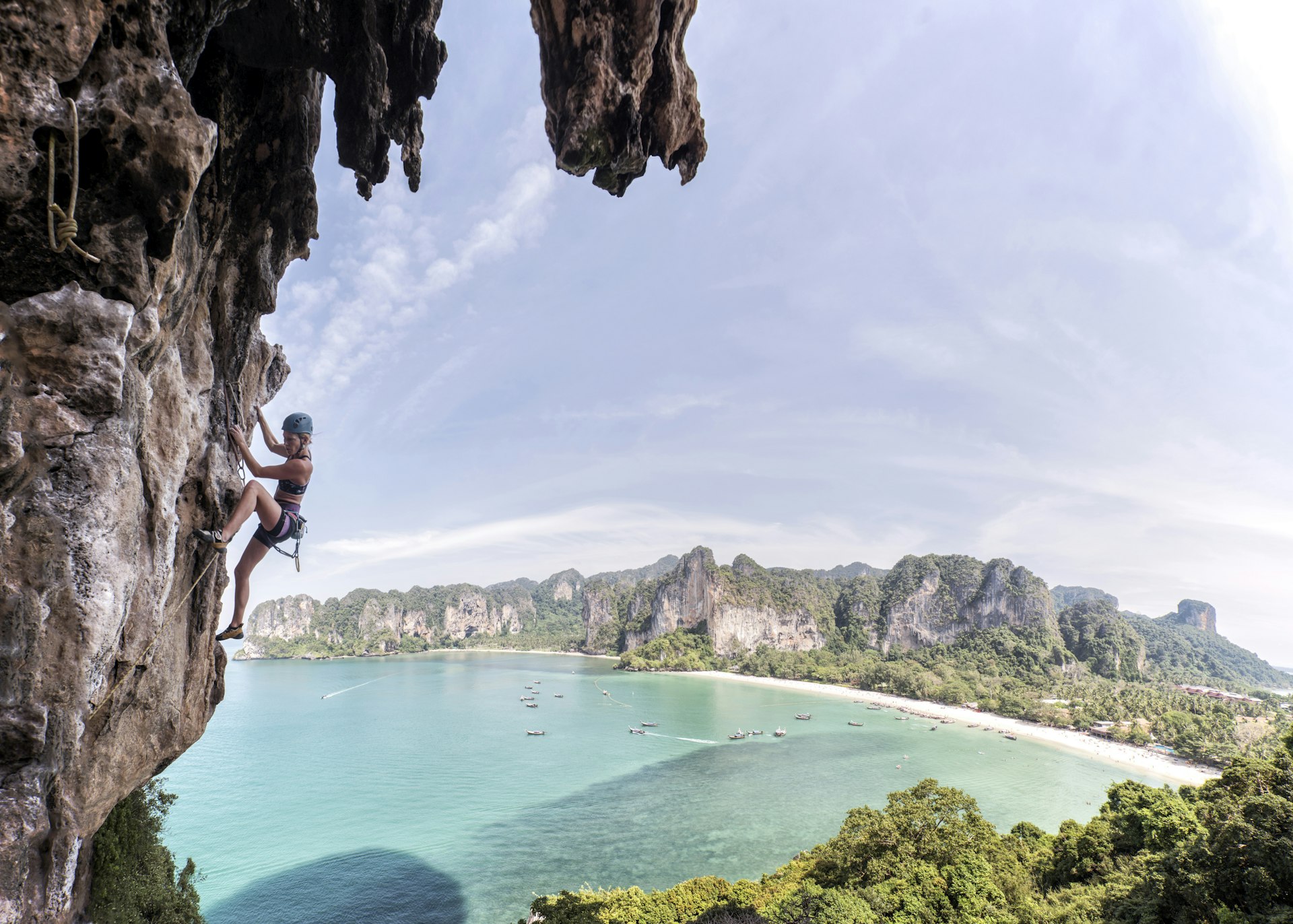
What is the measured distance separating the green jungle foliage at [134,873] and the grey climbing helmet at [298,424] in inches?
281

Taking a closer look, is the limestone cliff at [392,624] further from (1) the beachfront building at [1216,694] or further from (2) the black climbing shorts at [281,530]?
(2) the black climbing shorts at [281,530]

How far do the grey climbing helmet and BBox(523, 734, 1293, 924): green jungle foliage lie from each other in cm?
1171

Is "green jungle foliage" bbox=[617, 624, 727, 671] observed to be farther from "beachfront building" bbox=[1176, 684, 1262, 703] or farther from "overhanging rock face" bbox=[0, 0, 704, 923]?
"overhanging rock face" bbox=[0, 0, 704, 923]

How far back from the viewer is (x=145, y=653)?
4.45m

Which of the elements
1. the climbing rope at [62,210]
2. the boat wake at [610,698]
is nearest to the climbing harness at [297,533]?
the climbing rope at [62,210]

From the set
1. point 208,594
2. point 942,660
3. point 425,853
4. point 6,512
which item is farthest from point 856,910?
point 942,660

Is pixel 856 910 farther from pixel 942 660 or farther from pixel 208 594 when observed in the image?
A: pixel 942 660

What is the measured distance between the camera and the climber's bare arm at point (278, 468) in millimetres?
5383

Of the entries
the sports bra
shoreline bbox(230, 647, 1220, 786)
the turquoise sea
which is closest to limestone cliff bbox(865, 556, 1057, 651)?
shoreline bbox(230, 647, 1220, 786)

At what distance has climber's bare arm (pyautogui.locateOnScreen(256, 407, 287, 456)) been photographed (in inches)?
224

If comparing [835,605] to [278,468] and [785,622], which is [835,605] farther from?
[278,468]

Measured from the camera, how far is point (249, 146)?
5.21 m

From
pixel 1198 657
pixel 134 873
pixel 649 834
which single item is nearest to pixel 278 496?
pixel 134 873

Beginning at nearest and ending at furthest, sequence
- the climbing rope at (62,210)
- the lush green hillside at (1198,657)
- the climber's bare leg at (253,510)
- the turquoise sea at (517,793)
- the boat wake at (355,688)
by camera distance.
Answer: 1. the climbing rope at (62,210)
2. the climber's bare leg at (253,510)
3. the turquoise sea at (517,793)
4. the boat wake at (355,688)
5. the lush green hillside at (1198,657)
